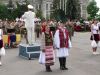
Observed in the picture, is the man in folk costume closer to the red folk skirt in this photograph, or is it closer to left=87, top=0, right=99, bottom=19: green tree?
the red folk skirt

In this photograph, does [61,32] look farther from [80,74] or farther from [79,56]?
[79,56]

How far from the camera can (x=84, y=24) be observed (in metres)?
56.0

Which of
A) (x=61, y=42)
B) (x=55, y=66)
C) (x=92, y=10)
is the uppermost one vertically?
(x=61, y=42)

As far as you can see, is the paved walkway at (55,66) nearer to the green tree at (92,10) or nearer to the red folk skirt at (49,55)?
the red folk skirt at (49,55)

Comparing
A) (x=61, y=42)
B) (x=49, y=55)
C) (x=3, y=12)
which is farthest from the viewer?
(x=3, y=12)

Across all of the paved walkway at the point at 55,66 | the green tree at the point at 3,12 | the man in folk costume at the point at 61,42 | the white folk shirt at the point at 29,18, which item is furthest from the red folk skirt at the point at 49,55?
the green tree at the point at 3,12

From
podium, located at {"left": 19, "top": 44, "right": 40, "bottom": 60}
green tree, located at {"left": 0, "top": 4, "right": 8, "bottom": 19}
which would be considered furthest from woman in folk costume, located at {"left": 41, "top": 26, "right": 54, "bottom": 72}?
green tree, located at {"left": 0, "top": 4, "right": 8, "bottom": 19}

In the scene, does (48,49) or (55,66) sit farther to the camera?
(55,66)

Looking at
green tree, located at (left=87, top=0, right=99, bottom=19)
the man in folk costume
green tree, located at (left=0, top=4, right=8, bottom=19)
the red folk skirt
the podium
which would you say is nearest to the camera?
the red folk skirt

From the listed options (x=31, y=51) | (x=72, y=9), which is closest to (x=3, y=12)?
(x=72, y=9)

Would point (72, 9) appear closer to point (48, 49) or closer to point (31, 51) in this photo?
point (31, 51)

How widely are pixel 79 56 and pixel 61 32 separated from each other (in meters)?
4.89

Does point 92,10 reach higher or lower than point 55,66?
higher

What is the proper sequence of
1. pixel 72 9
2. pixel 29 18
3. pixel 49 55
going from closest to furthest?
1. pixel 49 55
2. pixel 29 18
3. pixel 72 9
